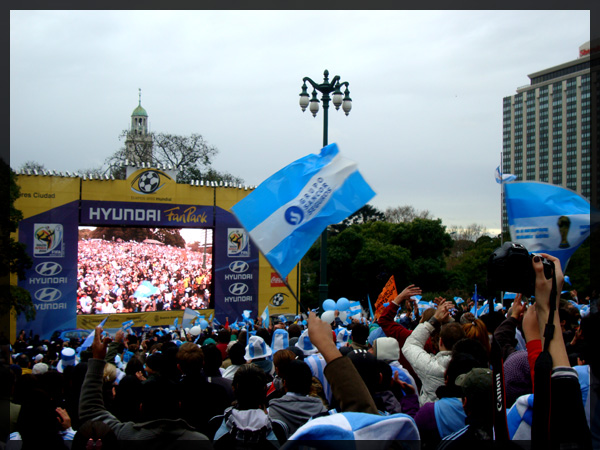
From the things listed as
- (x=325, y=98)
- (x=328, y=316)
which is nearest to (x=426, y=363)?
(x=328, y=316)

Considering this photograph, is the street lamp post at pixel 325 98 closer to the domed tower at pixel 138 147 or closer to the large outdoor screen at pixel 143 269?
the large outdoor screen at pixel 143 269

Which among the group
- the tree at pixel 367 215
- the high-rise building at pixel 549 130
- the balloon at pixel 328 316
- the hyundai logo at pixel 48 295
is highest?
the high-rise building at pixel 549 130

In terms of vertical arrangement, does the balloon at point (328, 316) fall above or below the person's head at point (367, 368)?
below

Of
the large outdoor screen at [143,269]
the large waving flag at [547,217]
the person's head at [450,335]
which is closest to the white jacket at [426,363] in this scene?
the person's head at [450,335]

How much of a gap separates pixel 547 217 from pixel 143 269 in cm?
1907

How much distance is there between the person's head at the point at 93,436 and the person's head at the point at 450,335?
8.57 feet

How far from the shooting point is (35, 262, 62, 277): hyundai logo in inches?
870

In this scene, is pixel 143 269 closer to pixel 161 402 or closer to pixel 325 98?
pixel 325 98

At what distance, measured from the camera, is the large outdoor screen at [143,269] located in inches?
910

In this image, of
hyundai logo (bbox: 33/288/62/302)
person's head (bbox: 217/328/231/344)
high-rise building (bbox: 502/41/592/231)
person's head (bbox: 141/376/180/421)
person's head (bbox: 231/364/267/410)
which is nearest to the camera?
person's head (bbox: 141/376/180/421)

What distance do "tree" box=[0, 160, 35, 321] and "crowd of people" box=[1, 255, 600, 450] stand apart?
15.8 metres

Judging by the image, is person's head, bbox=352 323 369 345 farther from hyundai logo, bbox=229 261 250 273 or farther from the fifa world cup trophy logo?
hyundai logo, bbox=229 261 250 273

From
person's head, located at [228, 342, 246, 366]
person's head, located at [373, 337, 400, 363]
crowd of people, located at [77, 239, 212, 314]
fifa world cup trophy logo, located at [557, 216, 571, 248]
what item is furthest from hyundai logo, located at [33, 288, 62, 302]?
person's head, located at [373, 337, 400, 363]

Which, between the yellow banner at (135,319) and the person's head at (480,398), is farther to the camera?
the yellow banner at (135,319)
